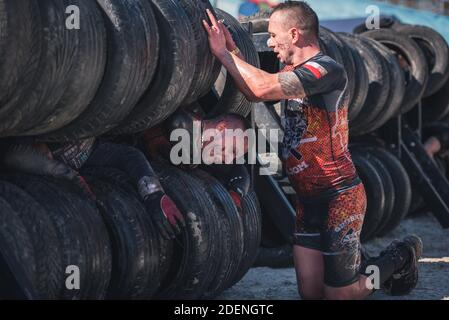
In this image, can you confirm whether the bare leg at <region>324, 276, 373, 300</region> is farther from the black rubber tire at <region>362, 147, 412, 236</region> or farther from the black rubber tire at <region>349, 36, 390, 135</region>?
the black rubber tire at <region>362, 147, 412, 236</region>

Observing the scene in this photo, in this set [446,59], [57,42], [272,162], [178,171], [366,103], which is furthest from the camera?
[446,59]

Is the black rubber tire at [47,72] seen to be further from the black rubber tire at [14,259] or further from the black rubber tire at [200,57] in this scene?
the black rubber tire at [200,57]

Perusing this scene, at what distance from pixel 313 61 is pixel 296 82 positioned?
21 centimetres

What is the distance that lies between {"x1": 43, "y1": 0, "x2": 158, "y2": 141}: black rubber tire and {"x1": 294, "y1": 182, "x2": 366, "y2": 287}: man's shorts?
122 centimetres

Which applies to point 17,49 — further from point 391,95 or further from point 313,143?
point 391,95

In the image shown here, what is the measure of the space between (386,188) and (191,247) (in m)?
3.73

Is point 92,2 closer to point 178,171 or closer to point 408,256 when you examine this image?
point 178,171

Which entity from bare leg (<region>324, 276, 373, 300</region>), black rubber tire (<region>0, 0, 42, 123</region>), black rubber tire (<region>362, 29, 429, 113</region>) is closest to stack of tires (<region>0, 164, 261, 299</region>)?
black rubber tire (<region>0, 0, 42, 123</region>)

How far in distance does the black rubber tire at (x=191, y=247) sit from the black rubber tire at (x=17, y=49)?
128cm

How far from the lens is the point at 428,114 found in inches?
376

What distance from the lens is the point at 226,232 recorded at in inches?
184

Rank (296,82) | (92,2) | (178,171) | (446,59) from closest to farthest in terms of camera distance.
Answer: (92,2)
(296,82)
(178,171)
(446,59)

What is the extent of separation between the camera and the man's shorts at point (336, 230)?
14.7 feet
